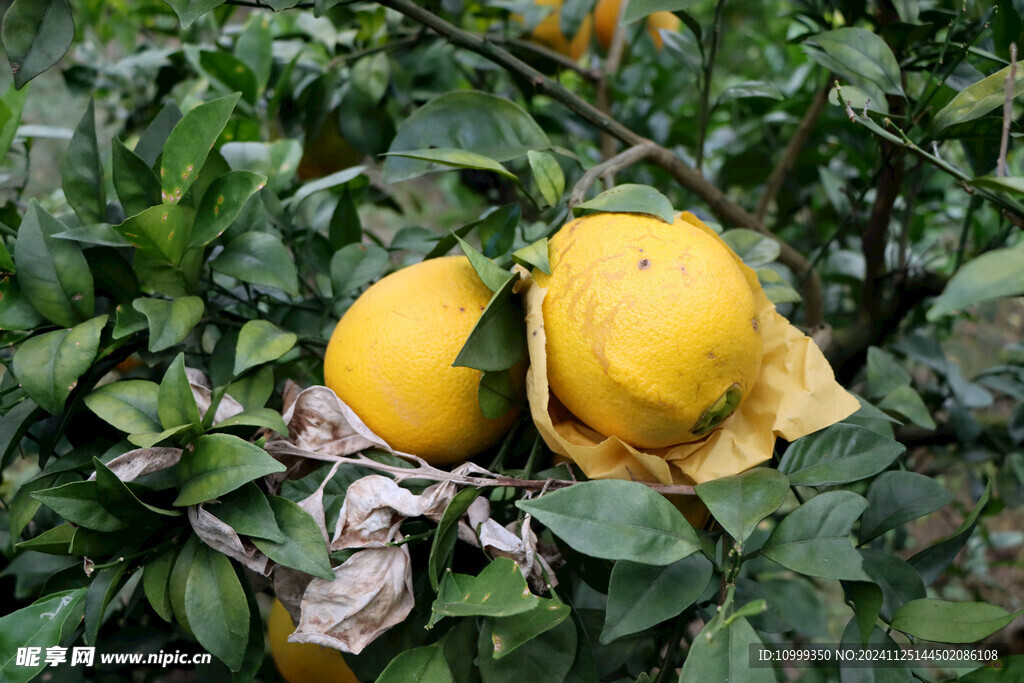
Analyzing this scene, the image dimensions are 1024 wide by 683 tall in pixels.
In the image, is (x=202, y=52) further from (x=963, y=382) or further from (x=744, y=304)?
(x=963, y=382)

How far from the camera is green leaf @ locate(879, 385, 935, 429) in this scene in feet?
2.44

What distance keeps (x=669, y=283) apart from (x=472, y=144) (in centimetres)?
27

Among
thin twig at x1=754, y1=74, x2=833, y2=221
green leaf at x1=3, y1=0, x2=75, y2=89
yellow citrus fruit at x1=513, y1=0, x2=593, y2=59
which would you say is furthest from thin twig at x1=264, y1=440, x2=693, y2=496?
yellow citrus fruit at x1=513, y1=0, x2=593, y2=59

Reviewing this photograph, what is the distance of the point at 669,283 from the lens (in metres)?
0.46

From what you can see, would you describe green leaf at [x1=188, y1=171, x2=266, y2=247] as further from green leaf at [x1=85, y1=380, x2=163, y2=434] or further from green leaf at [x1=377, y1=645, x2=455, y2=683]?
green leaf at [x1=377, y1=645, x2=455, y2=683]

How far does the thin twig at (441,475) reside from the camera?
0.50 metres

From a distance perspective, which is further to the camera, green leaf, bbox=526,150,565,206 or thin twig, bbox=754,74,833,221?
thin twig, bbox=754,74,833,221

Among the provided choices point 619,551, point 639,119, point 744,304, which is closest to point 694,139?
point 639,119

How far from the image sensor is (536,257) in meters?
0.49

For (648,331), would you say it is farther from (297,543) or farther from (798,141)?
(798,141)

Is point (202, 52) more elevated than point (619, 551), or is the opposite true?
point (202, 52)

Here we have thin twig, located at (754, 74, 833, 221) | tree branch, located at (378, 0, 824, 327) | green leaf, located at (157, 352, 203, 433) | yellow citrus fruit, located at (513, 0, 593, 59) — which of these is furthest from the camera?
yellow citrus fruit, located at (513, 0, 593, 59)

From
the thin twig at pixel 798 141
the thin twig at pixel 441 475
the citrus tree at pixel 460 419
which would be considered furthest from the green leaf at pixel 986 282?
the thin twig at pixel 798 141

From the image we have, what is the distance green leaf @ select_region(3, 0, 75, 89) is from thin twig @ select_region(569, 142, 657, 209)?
40 cm
